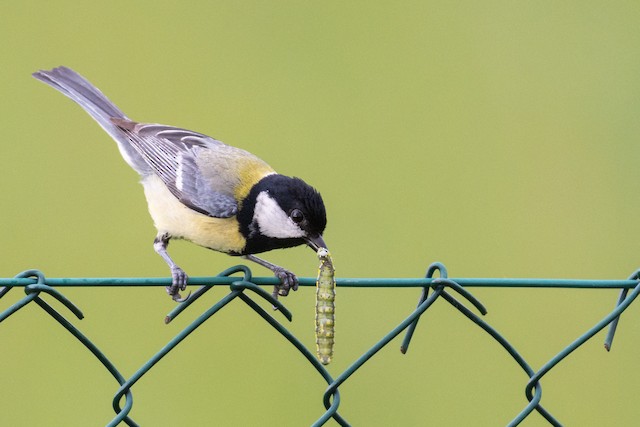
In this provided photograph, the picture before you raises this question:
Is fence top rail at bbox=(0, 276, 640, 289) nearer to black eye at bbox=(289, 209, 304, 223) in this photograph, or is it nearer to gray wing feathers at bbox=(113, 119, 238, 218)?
black eye at bbox=(289, 209, 304, 223)

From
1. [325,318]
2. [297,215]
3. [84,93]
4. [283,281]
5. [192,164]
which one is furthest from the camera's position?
[84,93]

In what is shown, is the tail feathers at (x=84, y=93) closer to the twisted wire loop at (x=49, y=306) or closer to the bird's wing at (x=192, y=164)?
the bird's wing at (x=192, y=164)

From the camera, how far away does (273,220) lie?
13.8 ft

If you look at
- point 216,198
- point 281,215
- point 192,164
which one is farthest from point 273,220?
point 192,164

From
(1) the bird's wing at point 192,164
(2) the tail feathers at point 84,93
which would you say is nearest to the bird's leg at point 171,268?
(1) the bird's wing at point 192,164

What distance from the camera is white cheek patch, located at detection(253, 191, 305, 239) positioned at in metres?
4.10

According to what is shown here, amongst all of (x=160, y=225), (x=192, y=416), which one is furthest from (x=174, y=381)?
(x=160, y=225)

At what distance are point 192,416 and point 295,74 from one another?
3.12 m

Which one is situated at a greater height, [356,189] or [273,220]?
[273,220]

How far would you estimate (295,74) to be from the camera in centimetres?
816

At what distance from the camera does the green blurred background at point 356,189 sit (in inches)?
241

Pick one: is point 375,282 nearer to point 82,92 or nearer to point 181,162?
point 181,162

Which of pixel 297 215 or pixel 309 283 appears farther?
pixel 297 215

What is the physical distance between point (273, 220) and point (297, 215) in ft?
0.49
